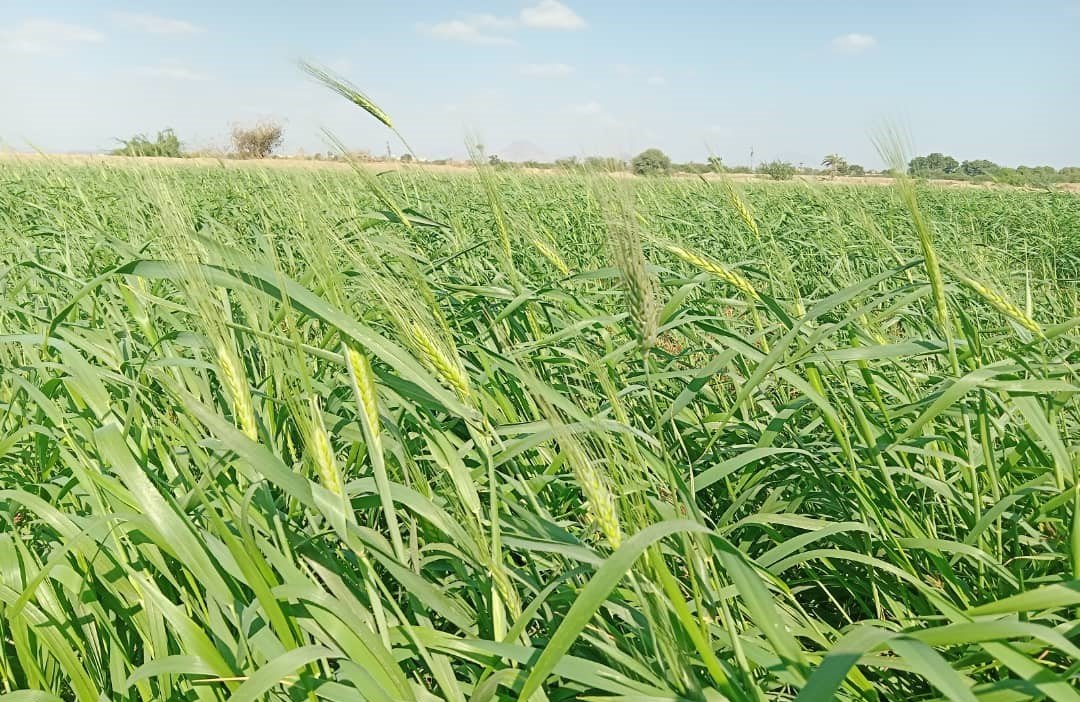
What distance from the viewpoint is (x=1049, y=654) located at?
1.06 m

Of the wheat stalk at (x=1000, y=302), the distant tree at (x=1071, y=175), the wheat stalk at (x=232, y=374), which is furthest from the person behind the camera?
the distant tree at (x=1071, y=175)

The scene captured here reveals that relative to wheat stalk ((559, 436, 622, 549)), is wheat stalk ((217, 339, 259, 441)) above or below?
above

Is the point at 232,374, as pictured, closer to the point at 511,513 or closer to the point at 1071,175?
the point at 511,513

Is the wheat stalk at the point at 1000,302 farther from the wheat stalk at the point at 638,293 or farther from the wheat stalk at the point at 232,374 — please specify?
the wheat stalk at the point at 232,374

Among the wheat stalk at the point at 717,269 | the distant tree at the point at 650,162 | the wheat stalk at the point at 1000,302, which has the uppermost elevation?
the distant tree at the point at 650,162

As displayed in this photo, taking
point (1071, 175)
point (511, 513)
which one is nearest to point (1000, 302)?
point (511, 513)

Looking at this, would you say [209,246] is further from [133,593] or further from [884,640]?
[884,640]

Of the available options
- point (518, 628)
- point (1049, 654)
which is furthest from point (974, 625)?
point (1049, 654)

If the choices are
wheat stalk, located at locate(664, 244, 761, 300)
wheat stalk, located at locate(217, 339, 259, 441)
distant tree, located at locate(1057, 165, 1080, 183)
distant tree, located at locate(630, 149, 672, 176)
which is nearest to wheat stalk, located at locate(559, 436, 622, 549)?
wheat stalk, located at locate(217, 339, 259, 441)

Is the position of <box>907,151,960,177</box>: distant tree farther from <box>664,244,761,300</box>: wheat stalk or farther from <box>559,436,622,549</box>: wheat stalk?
<box>559,436,622,549</box>: wheat stalk

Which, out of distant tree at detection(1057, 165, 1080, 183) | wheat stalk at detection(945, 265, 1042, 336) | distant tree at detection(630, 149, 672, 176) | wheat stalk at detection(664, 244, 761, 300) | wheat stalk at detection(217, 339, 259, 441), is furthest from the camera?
distant tree at detection(1057, 165, 1080, 183)

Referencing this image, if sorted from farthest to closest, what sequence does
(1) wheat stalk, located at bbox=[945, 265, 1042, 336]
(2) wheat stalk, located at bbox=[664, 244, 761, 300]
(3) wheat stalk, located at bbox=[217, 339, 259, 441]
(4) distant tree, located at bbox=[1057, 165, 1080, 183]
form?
(4) distant tree, located at bbox=[1057, 165, 1080, 183], (2) wheat stalk, located at bbox=[664, 244, 761, 300], (1) wheat stalk, located at bbox=[945, 265, 1042, 336], (3) wheat stalk, located at bbox=[217, 339, 259, 441]

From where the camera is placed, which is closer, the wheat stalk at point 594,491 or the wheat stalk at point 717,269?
the wheat stalk at point 594,491

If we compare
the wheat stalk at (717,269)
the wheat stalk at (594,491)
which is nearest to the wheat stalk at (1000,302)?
the wheat stalk at (717,269)
